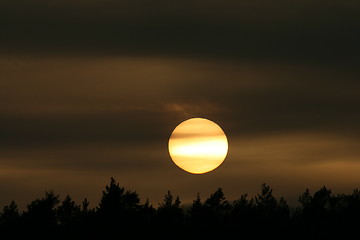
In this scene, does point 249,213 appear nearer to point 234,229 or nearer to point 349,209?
point 234,229

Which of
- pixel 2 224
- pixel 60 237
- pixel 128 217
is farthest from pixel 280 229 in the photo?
pixel 2 224

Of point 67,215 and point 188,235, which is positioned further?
point 67,215

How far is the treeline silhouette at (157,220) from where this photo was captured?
10325 centimetres

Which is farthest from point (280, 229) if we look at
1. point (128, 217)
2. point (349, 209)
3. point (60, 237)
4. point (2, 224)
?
point (2, 224)

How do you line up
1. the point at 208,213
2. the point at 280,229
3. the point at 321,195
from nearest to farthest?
1. the point at 280,229
2. the point at 208,213
3. the point at 321,195

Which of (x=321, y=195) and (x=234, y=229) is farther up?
(x=321, y=195)

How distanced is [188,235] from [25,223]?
63.4ft

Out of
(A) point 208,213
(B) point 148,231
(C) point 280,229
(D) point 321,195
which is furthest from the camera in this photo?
(D) point 321,195

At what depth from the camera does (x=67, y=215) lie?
119438 millimetres

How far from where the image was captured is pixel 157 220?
109 meters

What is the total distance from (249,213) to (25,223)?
2741 cm

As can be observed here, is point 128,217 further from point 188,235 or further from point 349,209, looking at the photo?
point 349,209

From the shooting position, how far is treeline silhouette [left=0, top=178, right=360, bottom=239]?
103250 mm

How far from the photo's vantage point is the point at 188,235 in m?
107
